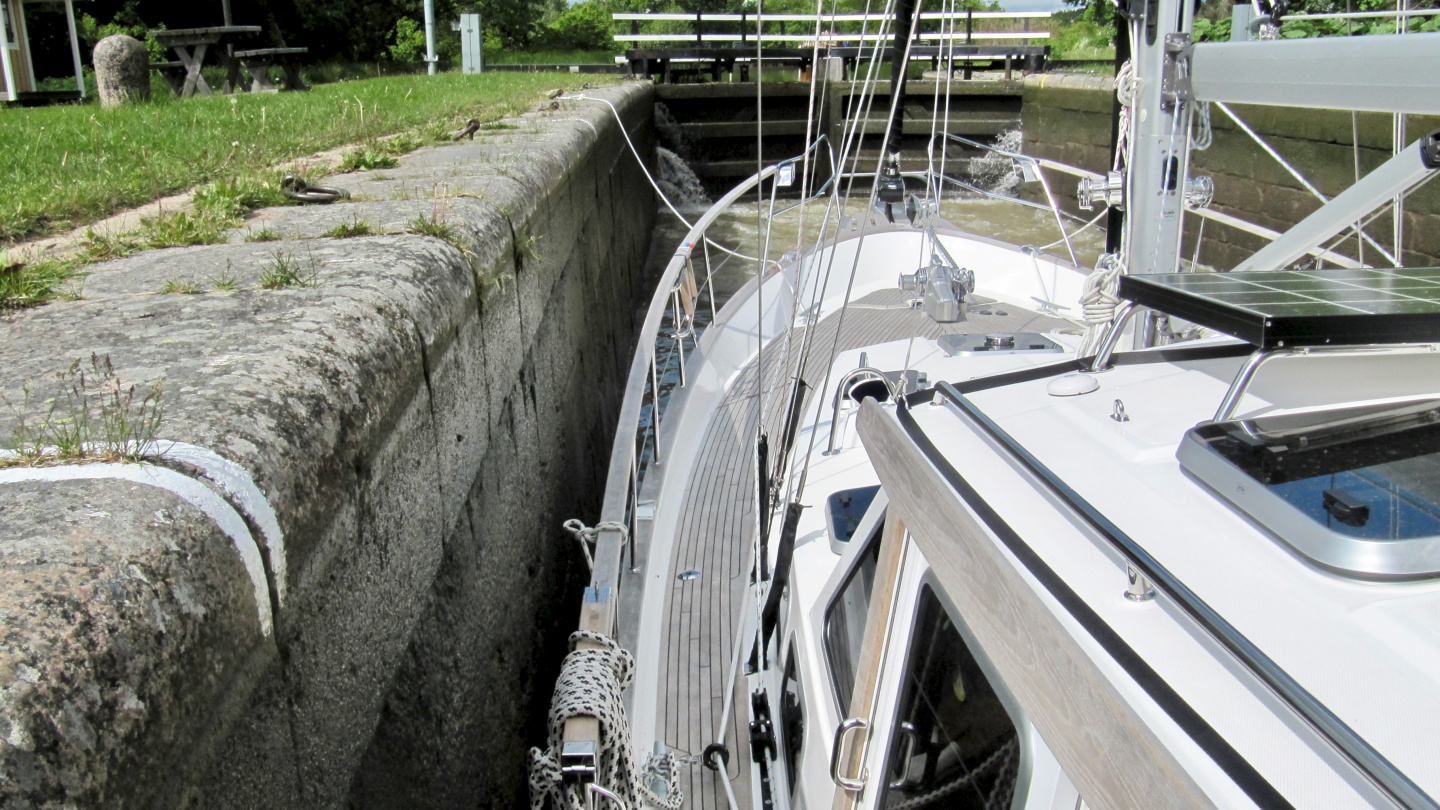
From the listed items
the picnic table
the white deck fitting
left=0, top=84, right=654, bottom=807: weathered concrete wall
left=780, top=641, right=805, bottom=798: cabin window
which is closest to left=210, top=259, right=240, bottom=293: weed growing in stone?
left=0, top=84, right=654, bottom=807: weathered concrete wall

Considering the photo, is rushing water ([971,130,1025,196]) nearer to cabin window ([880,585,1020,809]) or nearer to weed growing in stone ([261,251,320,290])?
weed growing in stone ([261,251,320,290])

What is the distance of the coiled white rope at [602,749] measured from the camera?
2105mm

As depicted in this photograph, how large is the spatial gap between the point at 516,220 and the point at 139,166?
154 cm

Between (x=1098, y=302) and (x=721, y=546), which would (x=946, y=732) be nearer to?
(x=1098, y=302)

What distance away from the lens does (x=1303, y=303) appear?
1.21 m

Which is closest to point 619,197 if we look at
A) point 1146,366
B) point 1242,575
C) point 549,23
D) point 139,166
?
point 139,166

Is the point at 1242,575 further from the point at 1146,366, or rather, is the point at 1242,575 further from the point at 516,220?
the point at 516,220

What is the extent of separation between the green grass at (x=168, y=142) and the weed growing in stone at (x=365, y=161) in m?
0.12

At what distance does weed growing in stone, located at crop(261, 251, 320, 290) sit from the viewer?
213 cm

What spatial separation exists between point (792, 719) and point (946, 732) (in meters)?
0.76

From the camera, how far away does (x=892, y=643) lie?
56.1 inches

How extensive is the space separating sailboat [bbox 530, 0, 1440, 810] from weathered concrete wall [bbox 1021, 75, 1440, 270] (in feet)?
18.9

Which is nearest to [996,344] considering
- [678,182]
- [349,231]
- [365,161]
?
[349,231]

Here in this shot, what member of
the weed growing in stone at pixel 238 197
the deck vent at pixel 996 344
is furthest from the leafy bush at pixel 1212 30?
the weed growing in stone at pixel 238 197
